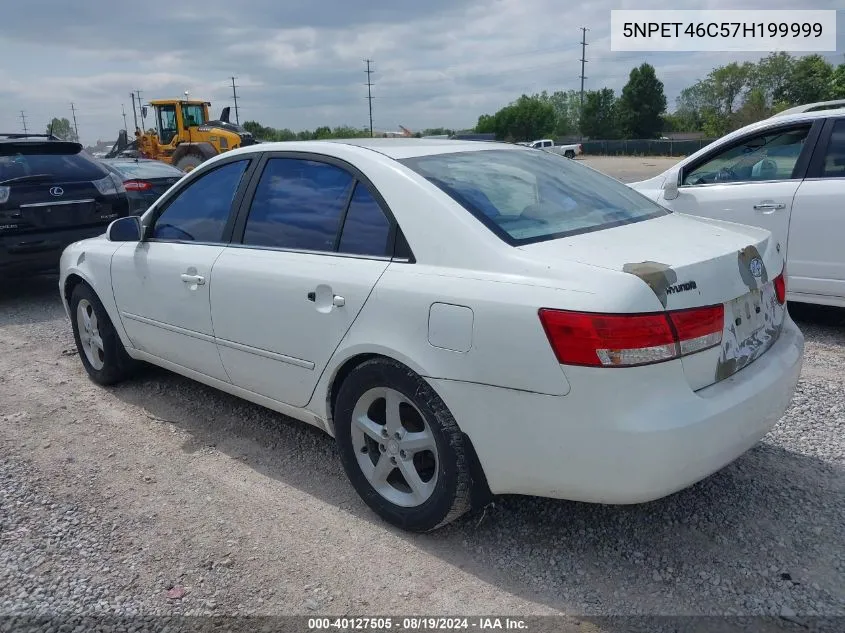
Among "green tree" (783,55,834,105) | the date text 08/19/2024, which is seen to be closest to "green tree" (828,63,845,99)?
"green tree" (783,55,834,105)

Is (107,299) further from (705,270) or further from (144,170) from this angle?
(144,170)

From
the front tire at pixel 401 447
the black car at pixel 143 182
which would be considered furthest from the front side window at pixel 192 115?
the front tire at pixel 401 447

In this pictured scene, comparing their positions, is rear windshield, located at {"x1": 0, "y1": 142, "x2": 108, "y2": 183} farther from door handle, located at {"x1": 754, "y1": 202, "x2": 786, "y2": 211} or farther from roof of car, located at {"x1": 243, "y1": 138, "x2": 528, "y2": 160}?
door handle, located at {"x1": 754, "y1": 202, "x2": 786, "y2": 211}

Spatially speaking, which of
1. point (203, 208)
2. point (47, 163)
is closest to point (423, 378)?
point (203, 208)

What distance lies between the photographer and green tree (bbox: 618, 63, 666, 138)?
84.5 meters

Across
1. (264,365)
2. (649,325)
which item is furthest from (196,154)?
(649,325)

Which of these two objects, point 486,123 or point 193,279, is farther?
point 486,123

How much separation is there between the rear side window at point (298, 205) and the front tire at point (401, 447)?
2.25 feet

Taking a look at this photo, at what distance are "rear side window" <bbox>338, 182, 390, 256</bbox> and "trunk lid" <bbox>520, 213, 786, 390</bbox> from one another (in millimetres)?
662

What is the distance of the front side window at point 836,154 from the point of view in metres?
5.16

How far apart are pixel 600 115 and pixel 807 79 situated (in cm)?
2261

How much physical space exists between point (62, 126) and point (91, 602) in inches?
4380

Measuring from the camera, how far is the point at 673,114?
101 metres

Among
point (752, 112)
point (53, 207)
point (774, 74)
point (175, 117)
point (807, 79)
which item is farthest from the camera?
point (774, 74)
